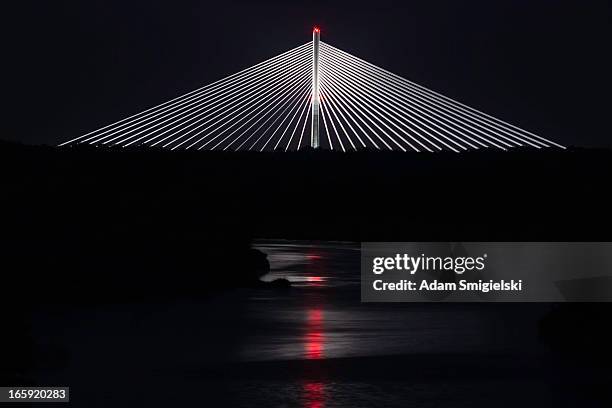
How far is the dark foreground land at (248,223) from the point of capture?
44.2 feet

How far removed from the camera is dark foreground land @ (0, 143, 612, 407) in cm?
1346

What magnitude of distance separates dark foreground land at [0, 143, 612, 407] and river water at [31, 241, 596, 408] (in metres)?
0.08

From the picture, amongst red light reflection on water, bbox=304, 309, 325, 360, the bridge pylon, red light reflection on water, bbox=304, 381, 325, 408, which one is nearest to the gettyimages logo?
red light reflection on water, bbox=304, 309, 325, 360

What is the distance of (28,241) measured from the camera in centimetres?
2167

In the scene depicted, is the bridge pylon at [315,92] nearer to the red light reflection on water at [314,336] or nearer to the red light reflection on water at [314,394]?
the red light reflection on water at [314,336]

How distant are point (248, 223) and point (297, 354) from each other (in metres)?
29.7

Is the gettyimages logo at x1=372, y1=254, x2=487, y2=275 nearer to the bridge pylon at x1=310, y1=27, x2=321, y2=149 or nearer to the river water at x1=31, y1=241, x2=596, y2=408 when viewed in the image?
the river water at x1=31, y1=241, x2=596, y2=408

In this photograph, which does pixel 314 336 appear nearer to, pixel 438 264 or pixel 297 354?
pixel 297 354

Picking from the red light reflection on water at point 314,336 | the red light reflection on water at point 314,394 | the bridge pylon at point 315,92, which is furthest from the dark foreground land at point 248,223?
the bridge pylon at point 315,92

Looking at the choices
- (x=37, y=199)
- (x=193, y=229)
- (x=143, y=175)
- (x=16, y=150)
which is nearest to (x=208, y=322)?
(x=193, y=229)

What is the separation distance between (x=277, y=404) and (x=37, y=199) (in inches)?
874

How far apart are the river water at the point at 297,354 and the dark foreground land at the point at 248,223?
8cm

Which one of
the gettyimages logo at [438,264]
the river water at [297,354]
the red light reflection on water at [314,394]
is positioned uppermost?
the gettyimages logo at [438,264]

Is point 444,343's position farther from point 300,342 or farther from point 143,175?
point 143,175
